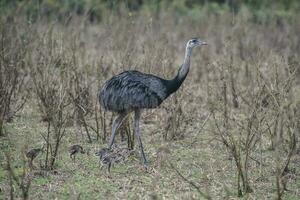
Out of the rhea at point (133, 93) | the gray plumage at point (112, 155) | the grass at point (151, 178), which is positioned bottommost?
the grass at point (151, 178)

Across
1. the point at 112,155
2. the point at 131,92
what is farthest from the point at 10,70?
the point at 112,155

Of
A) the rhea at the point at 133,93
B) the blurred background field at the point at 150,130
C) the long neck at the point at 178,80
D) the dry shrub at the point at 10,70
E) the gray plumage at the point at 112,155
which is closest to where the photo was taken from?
the blurred background field at the point at 150,130

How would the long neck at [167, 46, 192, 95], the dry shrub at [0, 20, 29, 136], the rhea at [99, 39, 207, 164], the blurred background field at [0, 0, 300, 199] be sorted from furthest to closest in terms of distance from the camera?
the dry shrub at [0, 20, 29, 136], the long neck at [167, 46, 192, 95], the rhea at [99, 39, 207, 164], the blurred background field at [0, 0, 300, 199]

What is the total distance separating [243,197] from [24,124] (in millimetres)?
3510

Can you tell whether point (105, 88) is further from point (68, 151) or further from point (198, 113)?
point (198, 113)

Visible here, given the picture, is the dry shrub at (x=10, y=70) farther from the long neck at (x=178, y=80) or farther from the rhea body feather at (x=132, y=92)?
Answer: the long neck at (x=178, y=80)

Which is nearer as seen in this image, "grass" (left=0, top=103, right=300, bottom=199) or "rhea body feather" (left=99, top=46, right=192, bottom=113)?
"grass" (left=0, top=103, right=300, bottom=199)

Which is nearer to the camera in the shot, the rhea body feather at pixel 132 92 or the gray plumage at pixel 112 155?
the gray plumage at pixel 112 155

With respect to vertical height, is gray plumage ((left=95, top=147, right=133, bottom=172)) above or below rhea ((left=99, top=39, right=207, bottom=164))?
below

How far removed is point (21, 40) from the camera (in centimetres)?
924

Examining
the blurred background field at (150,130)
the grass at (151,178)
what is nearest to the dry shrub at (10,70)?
the blurred background field at (150,130)

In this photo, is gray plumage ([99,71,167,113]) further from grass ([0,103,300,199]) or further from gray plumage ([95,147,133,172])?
grass ([0,103,300,199])

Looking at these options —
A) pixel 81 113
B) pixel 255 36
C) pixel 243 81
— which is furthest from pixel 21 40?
pixel 255 36

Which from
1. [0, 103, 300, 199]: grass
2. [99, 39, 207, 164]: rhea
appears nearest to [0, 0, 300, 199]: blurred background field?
[0, 103, 300, 199]: grass
